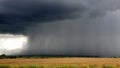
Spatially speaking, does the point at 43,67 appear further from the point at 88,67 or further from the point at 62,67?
the point at 88,67

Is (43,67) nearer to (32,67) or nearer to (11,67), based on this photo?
(32,67)

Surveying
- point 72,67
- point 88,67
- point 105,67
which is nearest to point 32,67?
point 72,67

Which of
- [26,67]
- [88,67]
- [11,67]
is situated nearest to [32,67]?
[26,67]

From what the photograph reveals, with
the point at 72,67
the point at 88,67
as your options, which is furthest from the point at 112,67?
the point at 72,67

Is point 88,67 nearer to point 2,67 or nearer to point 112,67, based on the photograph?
point 112,67

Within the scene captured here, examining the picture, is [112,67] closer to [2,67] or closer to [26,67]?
[26,67]

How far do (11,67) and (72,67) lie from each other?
1246 cm

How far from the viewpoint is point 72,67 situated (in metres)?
44.5

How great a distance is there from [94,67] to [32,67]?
41.0 ft

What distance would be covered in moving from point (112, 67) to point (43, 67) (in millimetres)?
13873

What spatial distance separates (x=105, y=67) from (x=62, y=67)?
9105 millimetres

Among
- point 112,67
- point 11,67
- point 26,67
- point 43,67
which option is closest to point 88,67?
point 112,67

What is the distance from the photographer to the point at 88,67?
148 ft

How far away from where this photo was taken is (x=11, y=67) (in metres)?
45.9
